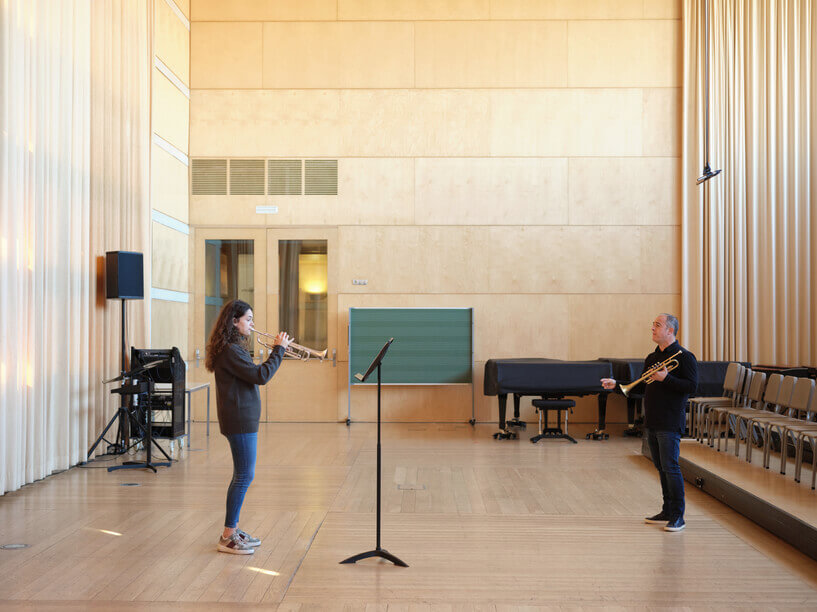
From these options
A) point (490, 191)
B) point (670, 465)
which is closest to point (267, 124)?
point (490, 191)

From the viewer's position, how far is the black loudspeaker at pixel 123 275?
298 inches

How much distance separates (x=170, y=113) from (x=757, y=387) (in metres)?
7.73

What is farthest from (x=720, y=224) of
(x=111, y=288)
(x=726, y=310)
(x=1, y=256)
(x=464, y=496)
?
(x=1, y=256)

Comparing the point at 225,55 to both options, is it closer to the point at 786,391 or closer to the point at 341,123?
the point at 341,123

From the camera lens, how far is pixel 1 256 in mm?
5969

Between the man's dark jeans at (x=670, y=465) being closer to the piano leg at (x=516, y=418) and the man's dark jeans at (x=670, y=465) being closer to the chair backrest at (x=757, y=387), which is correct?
the chair backrest at (x=757, y=387)

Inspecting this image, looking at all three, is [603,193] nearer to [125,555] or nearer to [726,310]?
[726,310]

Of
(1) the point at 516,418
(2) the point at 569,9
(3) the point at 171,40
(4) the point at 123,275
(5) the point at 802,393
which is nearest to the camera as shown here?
(5) the point at 802,393

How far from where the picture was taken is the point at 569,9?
11.0 meters

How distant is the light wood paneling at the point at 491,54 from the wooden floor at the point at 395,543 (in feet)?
19.0

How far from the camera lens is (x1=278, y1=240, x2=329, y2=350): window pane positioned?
10.9 m

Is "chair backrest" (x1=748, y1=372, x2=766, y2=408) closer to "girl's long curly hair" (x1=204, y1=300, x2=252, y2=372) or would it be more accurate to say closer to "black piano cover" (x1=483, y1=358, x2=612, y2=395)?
"black piano cover" (x1=483, y1=358, x2=612, y2=395)

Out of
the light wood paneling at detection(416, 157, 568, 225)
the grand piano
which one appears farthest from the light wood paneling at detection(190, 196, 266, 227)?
the grand piano

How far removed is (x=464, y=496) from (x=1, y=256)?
4.01 meters
